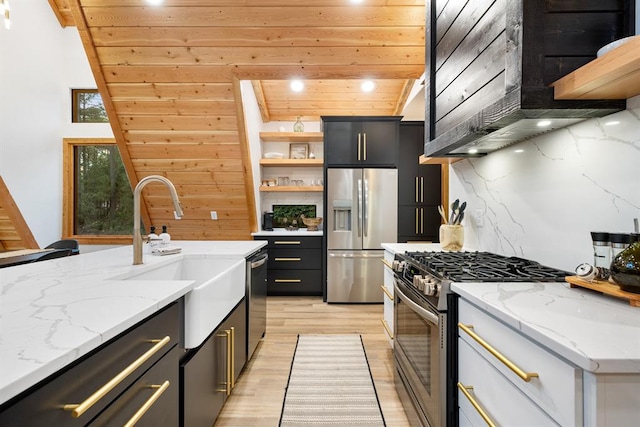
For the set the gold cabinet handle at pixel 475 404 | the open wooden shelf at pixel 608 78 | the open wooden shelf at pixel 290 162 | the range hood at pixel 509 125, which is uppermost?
the open wooden shelf at pixel 290 162

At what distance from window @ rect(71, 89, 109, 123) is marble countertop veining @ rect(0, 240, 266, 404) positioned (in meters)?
4.50

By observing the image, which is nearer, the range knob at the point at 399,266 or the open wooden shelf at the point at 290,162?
the range knob at the point at 399,266

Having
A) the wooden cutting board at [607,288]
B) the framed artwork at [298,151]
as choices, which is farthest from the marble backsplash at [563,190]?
the framed artwork at [298,151]

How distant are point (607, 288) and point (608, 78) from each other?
650 mm

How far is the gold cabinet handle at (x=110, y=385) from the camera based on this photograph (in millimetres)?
677

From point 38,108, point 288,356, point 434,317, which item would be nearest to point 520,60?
point 434,317

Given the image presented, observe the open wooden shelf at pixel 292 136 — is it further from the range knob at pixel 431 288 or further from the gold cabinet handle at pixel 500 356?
the gold cabinet handle at pixel 500 356

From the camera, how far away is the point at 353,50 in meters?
3.11

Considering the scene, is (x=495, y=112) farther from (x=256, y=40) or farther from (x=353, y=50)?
(x=256, y=40)

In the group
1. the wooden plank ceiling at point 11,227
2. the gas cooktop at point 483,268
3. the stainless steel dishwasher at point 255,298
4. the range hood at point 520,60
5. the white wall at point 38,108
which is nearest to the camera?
the range hood at point 520,60

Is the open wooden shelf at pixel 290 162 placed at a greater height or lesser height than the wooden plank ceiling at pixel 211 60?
lesser

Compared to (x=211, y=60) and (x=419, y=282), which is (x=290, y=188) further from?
(x=419, y=282)

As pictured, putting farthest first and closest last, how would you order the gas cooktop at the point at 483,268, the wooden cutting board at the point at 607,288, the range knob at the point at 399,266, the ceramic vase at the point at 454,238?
the ceramic vase at the point at 454,238
the range knob at the point at 399,266
the gas cooktop at the point at 483,268
the wooden cutting board at the point at 607,288

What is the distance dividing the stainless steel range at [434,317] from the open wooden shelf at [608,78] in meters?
0.70
